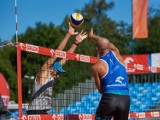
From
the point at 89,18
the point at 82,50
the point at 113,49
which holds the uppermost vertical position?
the point at 89,18

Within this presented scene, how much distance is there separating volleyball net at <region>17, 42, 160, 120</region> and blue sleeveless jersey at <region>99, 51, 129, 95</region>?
3.68 feet

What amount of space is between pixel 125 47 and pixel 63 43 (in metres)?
45.8

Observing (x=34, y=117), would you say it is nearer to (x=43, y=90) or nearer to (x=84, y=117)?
(x=43, y=90)

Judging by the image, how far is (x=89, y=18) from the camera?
175ft

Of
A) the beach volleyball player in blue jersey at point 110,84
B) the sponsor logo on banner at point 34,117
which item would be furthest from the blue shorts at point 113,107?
the sponsor logo on banner at point 34,117

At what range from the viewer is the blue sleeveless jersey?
511 cm

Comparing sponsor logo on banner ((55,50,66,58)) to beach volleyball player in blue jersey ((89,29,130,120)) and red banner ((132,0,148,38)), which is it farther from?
red banner ((132,0,148,38))

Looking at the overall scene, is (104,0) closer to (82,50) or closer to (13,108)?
(82,50)

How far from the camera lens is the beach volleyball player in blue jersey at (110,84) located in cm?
507

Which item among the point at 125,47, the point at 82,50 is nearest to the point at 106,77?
the point at 82,50

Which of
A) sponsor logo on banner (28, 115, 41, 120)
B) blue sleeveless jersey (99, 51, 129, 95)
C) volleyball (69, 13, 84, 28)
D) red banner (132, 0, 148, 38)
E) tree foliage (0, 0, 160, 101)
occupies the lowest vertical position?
sponsor logo on banner (28, 115, 41, 120)

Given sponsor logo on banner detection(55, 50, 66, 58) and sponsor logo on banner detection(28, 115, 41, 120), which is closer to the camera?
sponsor logo on banner detection(28, 115, 41, 120)

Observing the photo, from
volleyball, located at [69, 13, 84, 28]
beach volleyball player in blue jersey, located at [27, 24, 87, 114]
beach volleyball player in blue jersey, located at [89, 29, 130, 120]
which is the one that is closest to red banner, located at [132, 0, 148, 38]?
volleyball, located at [69, 13, 84, 28]

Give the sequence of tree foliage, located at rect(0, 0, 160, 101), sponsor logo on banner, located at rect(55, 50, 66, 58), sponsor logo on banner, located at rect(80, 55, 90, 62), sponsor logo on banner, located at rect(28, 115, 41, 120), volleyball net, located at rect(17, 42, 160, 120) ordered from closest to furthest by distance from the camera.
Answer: sponsor logo on banner, located at rect(28, 115, 41, 120), volleyball net, located at rect(17, 42, 160, 120), sponsor logo on banner, located at rect(55, 50, 66, 58), sponsor logo on banner, located at rect(80, 55, 90, 62), tree foliage, located at rect(0, 0, 160, 101)
